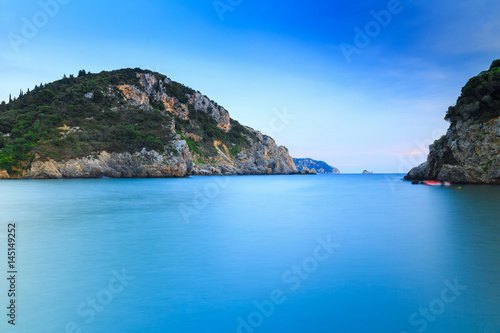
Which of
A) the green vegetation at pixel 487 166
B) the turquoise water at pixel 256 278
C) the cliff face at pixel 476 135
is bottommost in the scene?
the turquoise water at pixel 256 278

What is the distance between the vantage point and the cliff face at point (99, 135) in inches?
2174

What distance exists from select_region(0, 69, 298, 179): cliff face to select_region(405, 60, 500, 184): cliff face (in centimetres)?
5549

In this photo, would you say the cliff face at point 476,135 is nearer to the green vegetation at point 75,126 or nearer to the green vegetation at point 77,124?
the green vegetation at point 77,124

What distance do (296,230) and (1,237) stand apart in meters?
12.9

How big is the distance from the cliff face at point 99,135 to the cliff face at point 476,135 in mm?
55491

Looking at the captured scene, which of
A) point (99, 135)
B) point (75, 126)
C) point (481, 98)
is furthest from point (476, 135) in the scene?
point (75, 126)

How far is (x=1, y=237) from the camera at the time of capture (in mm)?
11812

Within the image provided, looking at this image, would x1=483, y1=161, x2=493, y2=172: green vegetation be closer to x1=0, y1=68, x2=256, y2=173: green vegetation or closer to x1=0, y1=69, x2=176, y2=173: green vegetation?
x1=0, y1=68, x2=256, y2=173: green vegetation

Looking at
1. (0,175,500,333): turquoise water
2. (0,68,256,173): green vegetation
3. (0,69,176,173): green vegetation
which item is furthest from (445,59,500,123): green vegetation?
(0,69,176,173): green vegetation

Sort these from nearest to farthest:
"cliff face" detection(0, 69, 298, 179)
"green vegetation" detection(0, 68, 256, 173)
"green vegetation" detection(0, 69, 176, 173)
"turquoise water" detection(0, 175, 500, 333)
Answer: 1. "turquoise water" detection(0, 175, 500, 333)
2. "green vegetation" detection(0, 69, 176, 173)
3. "green vegetation" detection(0, 68, 256, 173)
4. "cliff face" detection(0, 69, 298, 179)

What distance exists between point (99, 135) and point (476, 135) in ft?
229

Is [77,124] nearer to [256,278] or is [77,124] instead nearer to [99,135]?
[99,135]

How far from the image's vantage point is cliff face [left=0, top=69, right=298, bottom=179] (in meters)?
55.2

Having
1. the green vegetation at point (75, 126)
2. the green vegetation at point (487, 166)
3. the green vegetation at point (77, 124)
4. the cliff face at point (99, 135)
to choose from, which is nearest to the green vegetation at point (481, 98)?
the green vegetation at point (487, 166)
